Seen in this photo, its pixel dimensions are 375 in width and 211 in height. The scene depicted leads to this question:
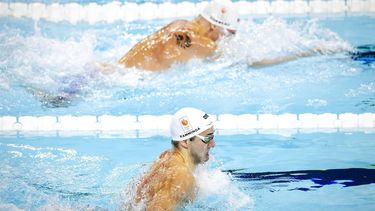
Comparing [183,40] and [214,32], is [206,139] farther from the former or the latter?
[214,32]

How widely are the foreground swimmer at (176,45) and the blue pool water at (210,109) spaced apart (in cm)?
9

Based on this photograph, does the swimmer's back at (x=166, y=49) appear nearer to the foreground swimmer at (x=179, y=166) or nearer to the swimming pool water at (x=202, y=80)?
the swimming pool water at (x=202, y=80)

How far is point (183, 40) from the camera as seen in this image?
655 cm

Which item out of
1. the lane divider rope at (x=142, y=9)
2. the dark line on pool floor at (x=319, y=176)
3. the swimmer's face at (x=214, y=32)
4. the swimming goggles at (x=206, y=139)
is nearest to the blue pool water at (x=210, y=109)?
the dark line on pool floor at (x=319, y=176)

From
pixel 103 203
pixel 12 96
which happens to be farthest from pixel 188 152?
pixel 12 96

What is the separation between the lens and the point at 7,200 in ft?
13.8

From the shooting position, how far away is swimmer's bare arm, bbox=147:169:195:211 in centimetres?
333

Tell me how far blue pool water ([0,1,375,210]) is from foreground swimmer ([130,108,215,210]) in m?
0.17

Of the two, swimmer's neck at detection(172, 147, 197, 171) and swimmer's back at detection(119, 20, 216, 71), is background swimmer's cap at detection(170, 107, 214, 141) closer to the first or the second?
swimmer's neck at detection(172, 147, 197, 171)

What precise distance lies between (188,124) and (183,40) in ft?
9.71

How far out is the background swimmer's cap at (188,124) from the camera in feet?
11.9

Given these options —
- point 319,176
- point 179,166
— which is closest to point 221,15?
point 319,176

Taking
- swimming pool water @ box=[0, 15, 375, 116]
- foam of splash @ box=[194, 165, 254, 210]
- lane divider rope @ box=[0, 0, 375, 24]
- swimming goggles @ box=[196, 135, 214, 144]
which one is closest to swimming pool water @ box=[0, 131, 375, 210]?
foam of splash @ box=[194, 165, 254, 210]

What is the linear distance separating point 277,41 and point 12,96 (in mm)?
2478
